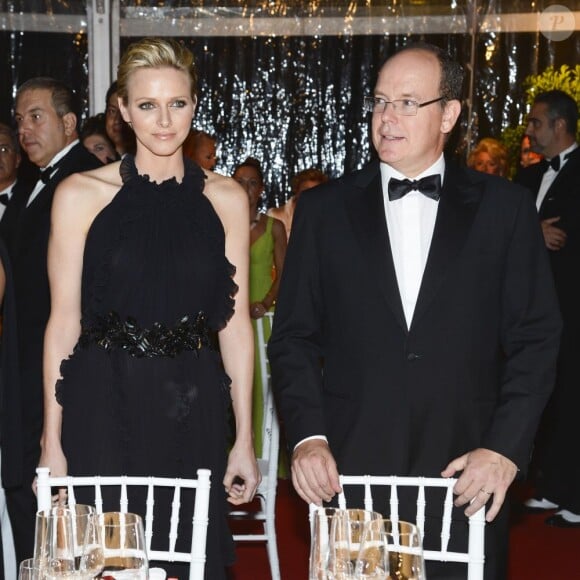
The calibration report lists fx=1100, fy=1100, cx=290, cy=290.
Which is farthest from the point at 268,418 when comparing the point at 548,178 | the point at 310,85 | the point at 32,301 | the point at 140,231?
the point at 310,85

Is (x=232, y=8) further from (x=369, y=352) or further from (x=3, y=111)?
(x=369, y=352)

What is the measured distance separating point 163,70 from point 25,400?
5.35 feet

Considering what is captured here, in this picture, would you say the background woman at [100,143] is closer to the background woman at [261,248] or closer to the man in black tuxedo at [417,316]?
the background woman at [261,248]

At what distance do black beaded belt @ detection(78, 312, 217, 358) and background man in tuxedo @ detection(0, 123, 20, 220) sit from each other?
2.90 metres

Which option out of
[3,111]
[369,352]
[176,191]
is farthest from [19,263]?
[3,111]

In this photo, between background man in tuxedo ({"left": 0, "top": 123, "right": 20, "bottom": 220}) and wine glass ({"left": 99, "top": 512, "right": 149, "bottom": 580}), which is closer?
wine glass ({"left": 99, "top": 512, "right": 149, "bottom": 580})

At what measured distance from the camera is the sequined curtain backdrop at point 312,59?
26.1ft

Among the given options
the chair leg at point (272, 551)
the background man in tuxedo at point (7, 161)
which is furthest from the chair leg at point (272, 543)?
the background man in tuxedo at point (7, 161)

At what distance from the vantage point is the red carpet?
5.20 meters

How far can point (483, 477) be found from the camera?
101 inches

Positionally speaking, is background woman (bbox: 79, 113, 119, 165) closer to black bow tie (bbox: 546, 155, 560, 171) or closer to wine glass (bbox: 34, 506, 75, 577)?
black bow tie (bbox: 546, 155, 560, 171)

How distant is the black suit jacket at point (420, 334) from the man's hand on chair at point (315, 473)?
9 centimetres

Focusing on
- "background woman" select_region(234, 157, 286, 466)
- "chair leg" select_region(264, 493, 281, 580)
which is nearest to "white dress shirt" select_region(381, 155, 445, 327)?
"chair leg" select_region(264, 493, 281, 580)

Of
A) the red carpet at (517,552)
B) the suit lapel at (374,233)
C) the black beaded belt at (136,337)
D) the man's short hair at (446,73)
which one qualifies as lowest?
the red carpet at (517,552)
